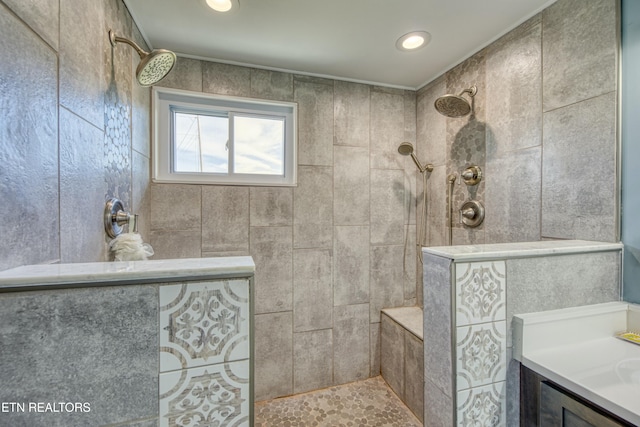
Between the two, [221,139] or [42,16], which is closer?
[42,16]

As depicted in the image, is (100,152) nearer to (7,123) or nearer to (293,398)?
(7,123)

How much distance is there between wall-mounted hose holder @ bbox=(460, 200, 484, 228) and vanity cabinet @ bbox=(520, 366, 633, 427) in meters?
0.95

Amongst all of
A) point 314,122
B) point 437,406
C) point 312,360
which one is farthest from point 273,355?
point 314,122

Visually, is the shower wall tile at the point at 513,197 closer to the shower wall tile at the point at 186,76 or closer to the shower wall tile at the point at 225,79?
the shower wall tile at the point at 225,79

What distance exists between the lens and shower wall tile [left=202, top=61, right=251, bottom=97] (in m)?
1.79

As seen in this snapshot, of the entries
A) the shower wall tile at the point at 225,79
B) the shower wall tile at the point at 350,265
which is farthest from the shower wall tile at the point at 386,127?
the shower wall tile at the point at 225,79

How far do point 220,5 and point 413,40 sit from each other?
3.60 ft

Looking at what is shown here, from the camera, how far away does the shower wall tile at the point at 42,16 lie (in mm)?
656

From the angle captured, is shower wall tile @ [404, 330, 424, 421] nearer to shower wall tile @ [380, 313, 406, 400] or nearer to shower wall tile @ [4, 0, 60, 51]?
shower wall tile @ [380, 313, 406, 400]

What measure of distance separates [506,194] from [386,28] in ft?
3.84

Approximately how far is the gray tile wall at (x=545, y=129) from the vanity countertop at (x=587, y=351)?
0.35 m

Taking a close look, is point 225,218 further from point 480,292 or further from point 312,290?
point 480,292

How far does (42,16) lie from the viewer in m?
0.73

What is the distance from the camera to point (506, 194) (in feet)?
5.01
